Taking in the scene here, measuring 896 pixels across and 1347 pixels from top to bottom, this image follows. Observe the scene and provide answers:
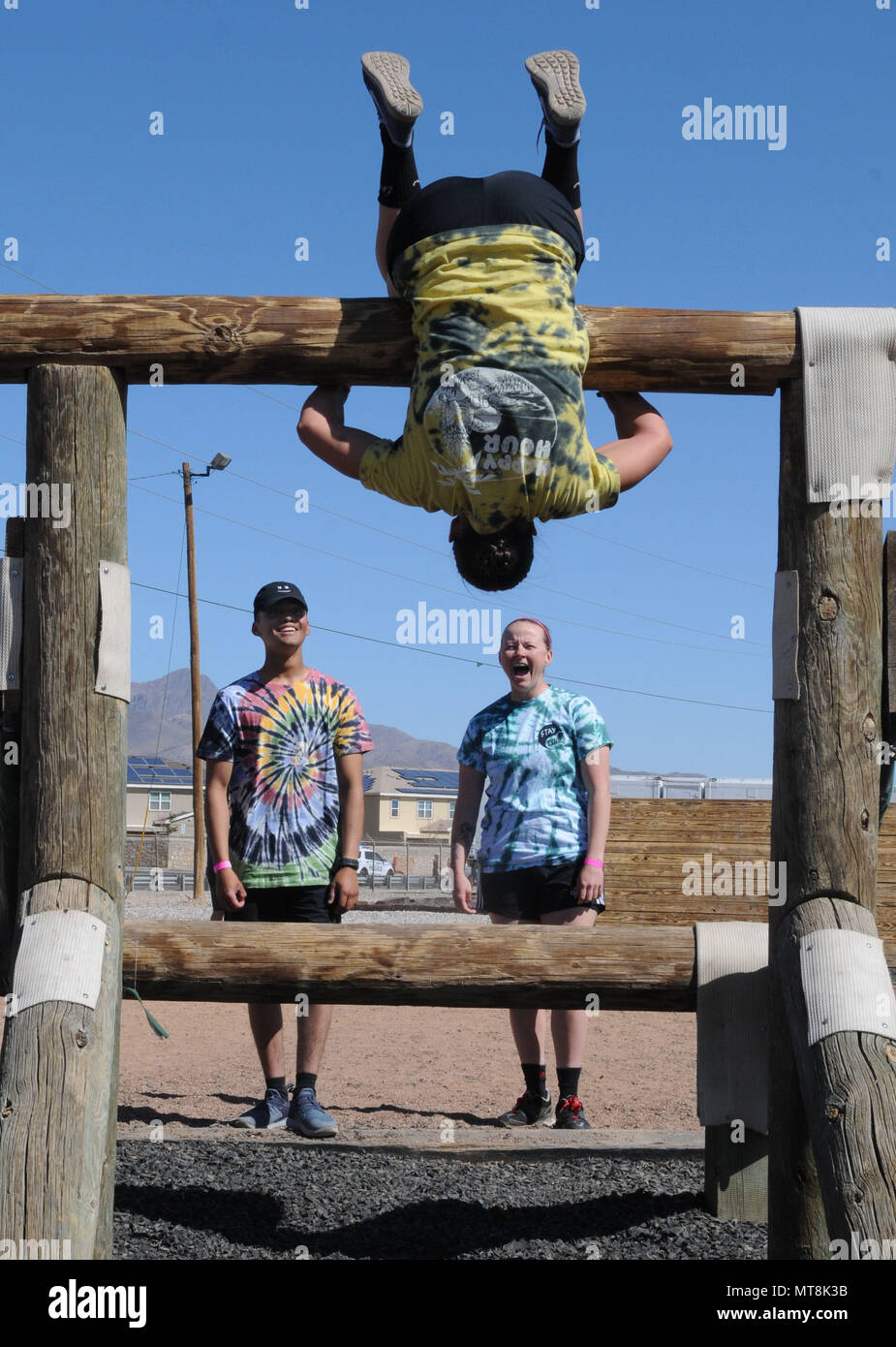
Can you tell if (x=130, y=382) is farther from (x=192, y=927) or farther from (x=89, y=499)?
(x=192, y=927)

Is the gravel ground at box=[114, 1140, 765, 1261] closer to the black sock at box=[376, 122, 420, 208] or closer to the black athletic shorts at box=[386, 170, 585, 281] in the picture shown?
the black athletic shorts at box=[386, 170, 585, 281]

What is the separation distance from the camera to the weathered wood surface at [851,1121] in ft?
7.98

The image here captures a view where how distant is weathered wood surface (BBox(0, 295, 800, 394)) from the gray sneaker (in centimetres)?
268

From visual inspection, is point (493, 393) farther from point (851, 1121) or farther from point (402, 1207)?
point (402, 1207)

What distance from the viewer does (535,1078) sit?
495 centimetres

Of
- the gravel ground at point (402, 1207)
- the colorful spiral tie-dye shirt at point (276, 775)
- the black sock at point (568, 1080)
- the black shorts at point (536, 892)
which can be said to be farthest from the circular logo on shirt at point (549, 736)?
the gravel ground at point (402, 1207)

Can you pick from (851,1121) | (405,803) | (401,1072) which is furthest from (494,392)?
(405,803)

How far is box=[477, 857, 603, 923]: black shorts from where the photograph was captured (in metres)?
4.82

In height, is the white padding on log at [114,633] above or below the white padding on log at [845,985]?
above

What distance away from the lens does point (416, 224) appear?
330 centimetres

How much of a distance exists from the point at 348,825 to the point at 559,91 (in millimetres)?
2624

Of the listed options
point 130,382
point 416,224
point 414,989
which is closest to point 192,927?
point 414,989

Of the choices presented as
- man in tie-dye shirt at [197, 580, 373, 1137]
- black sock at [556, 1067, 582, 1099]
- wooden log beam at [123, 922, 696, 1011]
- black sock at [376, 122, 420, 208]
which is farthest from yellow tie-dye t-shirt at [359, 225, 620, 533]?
black sock at [556, 1067, 582, 1099]

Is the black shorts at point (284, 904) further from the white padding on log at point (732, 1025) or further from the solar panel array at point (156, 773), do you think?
the solar panel array at point (156, 773)
